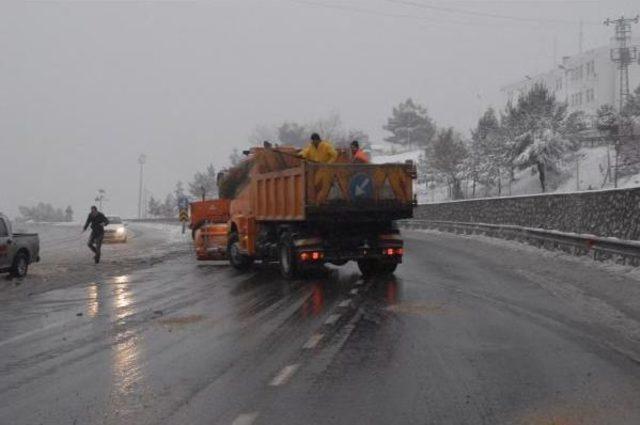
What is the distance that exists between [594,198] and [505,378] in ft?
47.2

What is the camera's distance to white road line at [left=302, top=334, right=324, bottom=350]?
8.14 m

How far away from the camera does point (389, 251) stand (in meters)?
15.3

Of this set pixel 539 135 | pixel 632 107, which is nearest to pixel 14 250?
pixel 539 135

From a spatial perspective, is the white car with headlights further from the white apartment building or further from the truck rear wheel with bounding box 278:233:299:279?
the white apartment building

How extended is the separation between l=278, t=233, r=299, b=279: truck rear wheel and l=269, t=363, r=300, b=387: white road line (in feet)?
25.7

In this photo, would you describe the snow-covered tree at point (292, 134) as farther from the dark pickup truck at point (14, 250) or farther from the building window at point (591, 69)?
the dark pickup truck at point (14, 250)

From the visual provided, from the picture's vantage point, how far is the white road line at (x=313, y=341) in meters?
8.14

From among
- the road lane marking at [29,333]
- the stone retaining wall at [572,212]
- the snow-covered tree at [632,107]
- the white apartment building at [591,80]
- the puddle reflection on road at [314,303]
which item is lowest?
the road lane marking at [29,333]

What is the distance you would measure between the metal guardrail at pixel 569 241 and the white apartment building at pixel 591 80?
181 feet

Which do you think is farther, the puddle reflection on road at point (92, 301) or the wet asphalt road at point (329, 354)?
the puddle reflection on road at point (92, 301)

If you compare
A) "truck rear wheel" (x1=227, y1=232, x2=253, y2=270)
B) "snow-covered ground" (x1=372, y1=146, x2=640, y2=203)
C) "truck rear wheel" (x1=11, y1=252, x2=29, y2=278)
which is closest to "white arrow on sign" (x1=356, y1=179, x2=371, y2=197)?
A: "truck rear wheel" (x1=227, y1=232, x2=253, y2=270)

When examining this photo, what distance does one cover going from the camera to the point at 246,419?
548cm

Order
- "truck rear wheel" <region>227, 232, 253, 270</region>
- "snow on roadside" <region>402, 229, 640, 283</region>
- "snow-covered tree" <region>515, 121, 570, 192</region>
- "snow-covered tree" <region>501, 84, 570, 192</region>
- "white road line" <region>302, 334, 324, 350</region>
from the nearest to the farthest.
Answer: "white road line" <region>302, 334, 324, 350</region>
"snow on roadside" <region>402, 229, 640, 283</region>
"truck rear wheel" <region>227, 232, 253, 270</region>
"snow-covered tree" <region>515, 121, 570, 192</region>
"snow-covered tree" <region>501, 84, 570, 192</region>

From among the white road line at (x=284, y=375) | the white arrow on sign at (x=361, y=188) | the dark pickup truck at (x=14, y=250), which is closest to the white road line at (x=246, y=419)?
the white road line at (x=284, y=375)
